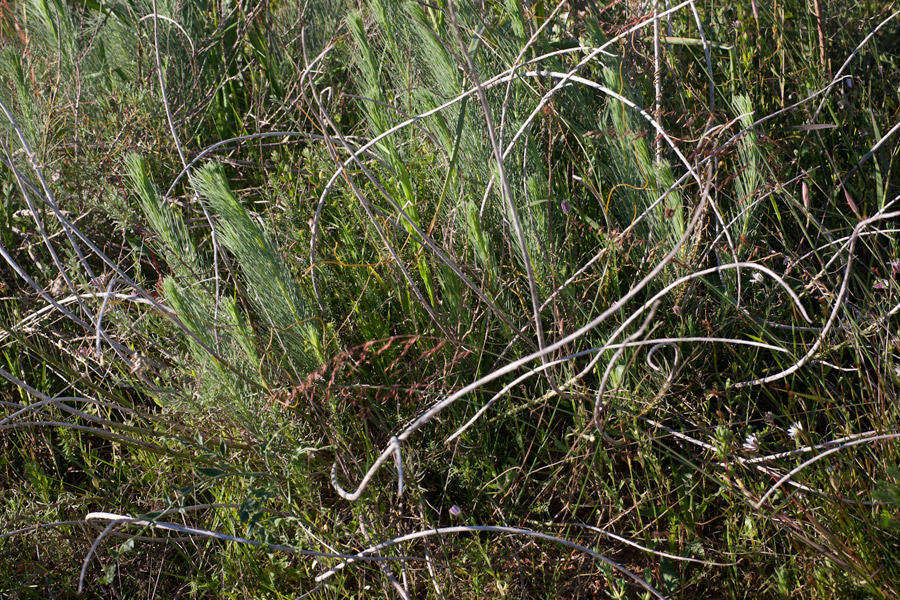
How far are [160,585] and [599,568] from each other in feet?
3.04

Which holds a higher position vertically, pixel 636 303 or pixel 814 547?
pixel 636 303

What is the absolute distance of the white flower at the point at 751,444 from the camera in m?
1.27

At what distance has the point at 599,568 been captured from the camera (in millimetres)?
1257

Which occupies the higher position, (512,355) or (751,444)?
(512,355)

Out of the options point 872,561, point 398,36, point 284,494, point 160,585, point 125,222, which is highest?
point 398,36

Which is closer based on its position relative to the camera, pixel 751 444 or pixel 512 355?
pixel 751 444

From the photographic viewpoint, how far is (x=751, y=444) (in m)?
1.32

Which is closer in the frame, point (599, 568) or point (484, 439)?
point (599, 568)

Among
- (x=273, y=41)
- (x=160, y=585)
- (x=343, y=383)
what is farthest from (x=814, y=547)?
(x=273, y=41)

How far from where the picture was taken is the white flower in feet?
4.15

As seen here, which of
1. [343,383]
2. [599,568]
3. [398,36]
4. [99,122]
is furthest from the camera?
[99,122]

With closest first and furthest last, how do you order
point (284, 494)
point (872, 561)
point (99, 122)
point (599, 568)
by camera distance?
point (872, 561) < point (599, 568) < point (284, 494) < point (99, 122)

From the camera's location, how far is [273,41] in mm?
2553

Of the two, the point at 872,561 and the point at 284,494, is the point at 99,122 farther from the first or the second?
the point at 872,561
